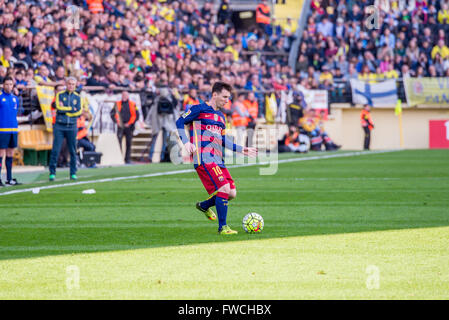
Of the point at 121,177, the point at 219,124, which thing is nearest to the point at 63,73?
the point at 121,177

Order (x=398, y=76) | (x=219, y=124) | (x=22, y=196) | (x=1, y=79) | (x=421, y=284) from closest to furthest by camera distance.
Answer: (x=421, y=284) < (x=219, y=124) < (x=22, y=196) < (x=1, y=79) < (x=398, y=76)

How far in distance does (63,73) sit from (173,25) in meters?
9.51

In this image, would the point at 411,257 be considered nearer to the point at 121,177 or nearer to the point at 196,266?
the point at 196,266

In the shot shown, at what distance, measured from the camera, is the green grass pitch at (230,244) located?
21.4ft

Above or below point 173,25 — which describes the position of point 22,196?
below

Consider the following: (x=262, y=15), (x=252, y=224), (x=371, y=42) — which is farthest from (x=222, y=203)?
Answer: (x=371, y=42)

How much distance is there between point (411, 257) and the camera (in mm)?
7984

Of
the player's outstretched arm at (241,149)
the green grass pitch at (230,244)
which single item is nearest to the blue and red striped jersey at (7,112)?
the green grass pitch at (230,244)

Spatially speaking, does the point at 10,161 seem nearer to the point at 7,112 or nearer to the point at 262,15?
the point at 7,112

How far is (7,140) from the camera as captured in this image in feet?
56.3

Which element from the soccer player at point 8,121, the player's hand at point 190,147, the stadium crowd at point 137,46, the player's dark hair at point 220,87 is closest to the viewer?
the player's hand at point 190,147

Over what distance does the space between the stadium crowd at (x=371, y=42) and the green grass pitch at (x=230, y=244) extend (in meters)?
22.8

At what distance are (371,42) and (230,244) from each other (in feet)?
108

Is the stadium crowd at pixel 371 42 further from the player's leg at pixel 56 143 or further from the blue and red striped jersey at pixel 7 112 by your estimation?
the blue and red striped jersey at pixel 7 112
